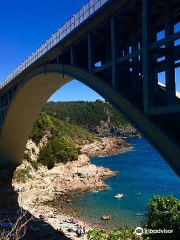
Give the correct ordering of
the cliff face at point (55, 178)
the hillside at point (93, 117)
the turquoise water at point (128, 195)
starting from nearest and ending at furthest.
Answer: the turquoise water at point (128, 195) < the cliff face at point (55, 178) < the hillside at point (93, 117)

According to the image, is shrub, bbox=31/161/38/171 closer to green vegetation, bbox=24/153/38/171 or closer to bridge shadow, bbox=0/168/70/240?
green vegetation, bbox=24/153/38/171

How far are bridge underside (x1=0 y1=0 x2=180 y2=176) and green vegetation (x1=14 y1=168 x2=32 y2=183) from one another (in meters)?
20.1

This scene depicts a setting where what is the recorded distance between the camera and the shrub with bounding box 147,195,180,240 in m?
14.7

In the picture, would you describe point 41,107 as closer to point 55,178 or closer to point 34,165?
point 34,165

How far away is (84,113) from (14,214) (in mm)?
145215

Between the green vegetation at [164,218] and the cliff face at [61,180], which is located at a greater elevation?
the cliff face at [61,180]

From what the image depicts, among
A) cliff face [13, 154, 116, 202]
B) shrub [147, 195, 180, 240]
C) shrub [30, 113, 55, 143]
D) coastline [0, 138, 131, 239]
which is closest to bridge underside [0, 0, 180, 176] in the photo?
shrub [147, 195, 180, 240]

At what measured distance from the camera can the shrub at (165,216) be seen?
14688 millimetres

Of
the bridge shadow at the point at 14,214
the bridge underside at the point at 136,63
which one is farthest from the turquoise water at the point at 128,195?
the bridge underside at the point at 136,63

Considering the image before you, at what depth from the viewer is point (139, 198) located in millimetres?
36219

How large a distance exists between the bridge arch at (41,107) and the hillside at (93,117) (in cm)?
11863

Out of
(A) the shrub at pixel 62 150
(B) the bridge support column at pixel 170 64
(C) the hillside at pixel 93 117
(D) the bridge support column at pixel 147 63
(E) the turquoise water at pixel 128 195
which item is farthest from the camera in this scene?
(C) the hillside at pixel 93 117

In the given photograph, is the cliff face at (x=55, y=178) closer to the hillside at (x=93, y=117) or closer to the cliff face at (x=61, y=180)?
the cliff face at (x=61, y=180)

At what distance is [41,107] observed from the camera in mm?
33625
